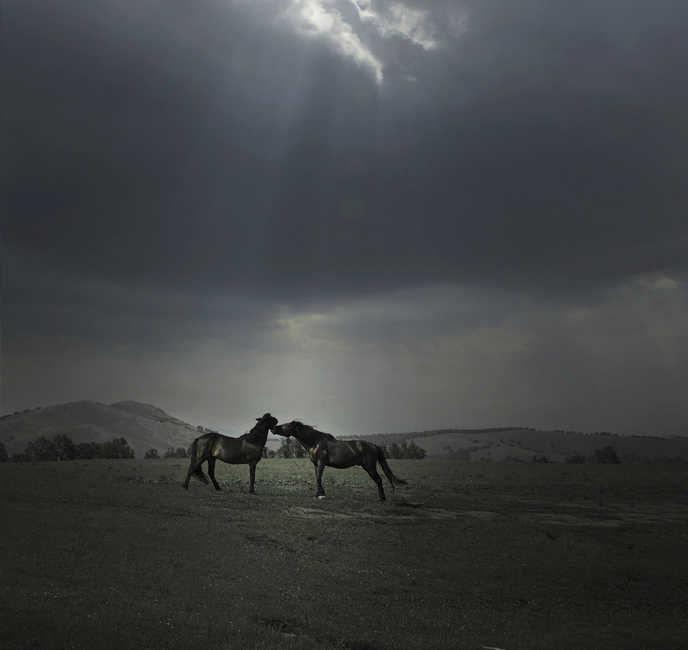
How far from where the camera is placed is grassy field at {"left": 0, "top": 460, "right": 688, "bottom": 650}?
12.7 meters

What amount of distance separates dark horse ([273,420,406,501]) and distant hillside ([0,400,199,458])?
131 meters

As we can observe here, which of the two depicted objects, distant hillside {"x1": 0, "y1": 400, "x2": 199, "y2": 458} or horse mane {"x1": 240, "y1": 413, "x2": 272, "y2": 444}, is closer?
horse mane {"x1": 240, "y1": 413, "x2": 272, "y2": 444}

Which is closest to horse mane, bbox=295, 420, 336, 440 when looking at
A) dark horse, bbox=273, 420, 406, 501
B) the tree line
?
dark horse, bbox=273, 420, 406, 501

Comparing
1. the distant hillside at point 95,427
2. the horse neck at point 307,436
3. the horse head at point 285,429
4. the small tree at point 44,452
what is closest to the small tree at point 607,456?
the horse neck at point 307,436

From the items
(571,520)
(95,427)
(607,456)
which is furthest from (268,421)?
(95,427)

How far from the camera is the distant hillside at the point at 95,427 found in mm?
148763

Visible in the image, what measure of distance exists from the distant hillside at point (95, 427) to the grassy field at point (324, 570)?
437ft

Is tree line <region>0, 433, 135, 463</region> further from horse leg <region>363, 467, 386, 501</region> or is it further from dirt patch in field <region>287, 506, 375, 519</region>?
dirt patch in field <region>287, 506, 375, 519</region>

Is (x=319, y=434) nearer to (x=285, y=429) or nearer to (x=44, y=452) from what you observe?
(x=285, y=429)

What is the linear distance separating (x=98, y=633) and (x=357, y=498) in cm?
1838

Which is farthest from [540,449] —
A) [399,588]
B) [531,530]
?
[399,588]

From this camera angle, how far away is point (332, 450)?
2792cm

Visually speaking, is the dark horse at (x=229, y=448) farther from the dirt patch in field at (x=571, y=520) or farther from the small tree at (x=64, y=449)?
the small tree at (x=64, y=449)

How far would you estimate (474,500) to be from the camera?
100ft
